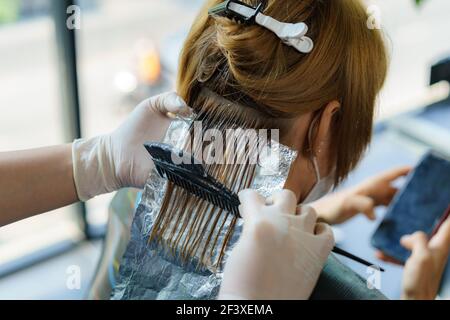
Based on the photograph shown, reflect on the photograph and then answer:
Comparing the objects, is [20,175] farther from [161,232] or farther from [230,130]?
[230,130]

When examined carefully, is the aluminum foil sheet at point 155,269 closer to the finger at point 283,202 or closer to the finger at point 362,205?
the finger at point 283,202

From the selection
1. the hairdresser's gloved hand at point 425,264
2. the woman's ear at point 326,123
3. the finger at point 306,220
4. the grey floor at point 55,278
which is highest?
the woman's ear at point 326,123

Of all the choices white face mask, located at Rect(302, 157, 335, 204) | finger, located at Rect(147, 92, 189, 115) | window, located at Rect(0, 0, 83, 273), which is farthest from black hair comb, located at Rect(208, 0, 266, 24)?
window, located at Rect(0, 0, 83, 273)

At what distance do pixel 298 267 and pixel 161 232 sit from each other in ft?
1.08

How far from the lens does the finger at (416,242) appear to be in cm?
150

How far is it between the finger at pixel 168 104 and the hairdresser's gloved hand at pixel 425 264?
29.7 inches

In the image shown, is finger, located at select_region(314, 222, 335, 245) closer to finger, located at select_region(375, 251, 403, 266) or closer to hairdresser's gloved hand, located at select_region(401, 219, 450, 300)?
hairdresser's gloved hand, located at select_region(401, 219, 450, 300)

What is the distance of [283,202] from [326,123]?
0.26 metres

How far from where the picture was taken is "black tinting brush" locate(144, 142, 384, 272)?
1.05 metres

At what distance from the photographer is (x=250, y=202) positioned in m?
0.99

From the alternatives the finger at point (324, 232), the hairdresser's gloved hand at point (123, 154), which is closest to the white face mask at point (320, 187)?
the finger at point (324, 232)

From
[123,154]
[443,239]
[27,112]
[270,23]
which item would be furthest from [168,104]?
[27,112]

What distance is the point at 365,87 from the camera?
118 cm
